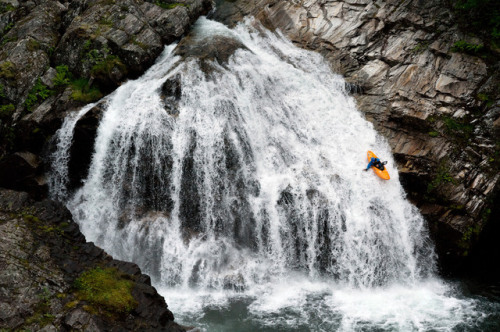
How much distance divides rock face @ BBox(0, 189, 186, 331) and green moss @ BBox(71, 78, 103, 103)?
16.2ft

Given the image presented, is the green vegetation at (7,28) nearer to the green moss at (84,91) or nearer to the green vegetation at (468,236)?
the green moss at (84,91)

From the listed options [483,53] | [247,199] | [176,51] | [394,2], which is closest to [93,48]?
[176,51]

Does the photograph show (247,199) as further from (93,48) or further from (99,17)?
(99,17)

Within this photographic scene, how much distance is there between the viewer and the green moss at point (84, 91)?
1359 centimetres

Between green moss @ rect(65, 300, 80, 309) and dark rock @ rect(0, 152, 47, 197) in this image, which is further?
dark rock @ rect(0, 152, 47, 197)

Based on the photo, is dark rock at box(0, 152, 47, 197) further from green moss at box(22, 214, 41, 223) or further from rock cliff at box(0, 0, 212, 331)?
green moss at box(22, 214, 41, 223)

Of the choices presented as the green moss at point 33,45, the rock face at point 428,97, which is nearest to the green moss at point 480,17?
the rock face at point 428,97

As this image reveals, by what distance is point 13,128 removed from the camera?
12883 millimetres

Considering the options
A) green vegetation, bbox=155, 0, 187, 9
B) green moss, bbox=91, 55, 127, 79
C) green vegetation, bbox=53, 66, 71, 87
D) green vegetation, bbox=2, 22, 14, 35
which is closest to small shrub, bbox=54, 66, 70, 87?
green vegetation, bbox=53, 66, 71, 87

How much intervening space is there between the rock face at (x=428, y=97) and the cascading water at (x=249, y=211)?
79 cm

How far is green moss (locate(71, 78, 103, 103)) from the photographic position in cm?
1359

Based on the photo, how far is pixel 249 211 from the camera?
→ 1181 centimetres

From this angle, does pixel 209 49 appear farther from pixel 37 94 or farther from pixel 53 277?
pixel 53 277

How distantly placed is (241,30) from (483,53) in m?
10.4
